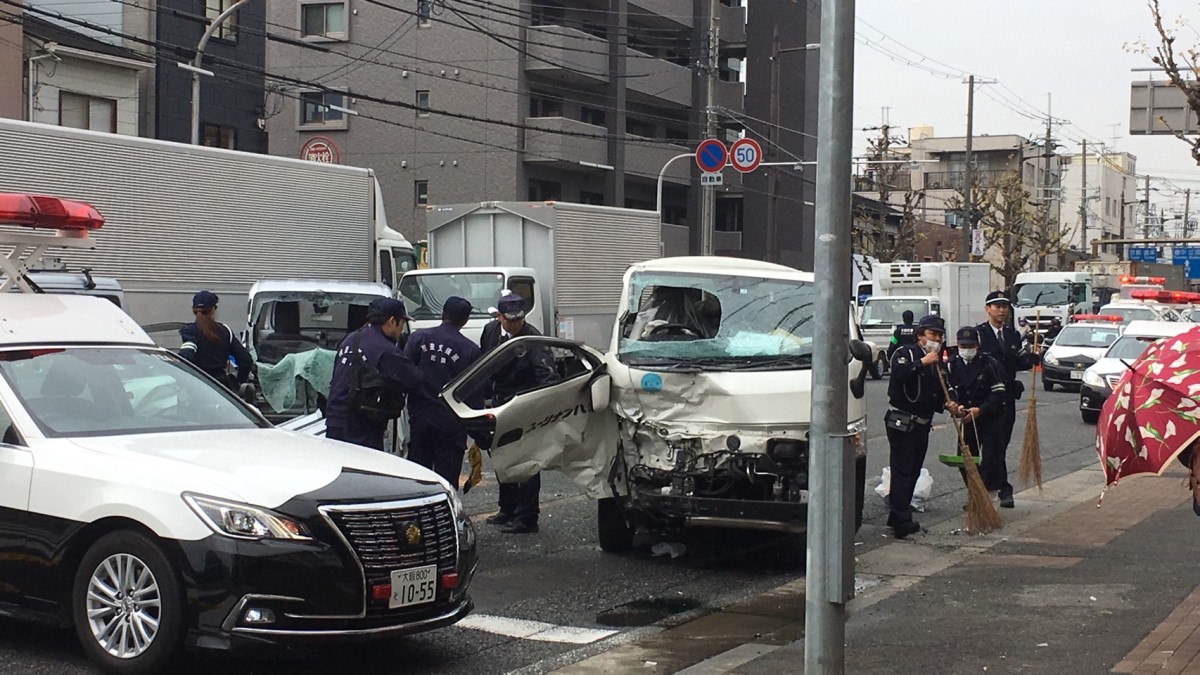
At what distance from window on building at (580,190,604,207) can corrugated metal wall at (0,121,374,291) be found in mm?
24678

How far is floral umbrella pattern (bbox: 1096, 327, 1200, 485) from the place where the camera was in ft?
20.4

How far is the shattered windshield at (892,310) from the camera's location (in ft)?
111

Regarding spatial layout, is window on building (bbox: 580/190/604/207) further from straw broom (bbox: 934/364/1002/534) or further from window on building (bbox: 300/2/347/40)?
straw broom (bbox: 934/364/1002/534)

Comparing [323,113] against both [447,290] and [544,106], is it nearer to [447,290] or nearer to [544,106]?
[544,106]

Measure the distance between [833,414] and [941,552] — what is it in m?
5.08

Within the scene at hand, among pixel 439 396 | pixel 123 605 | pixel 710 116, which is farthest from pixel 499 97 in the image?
pixel 123 605

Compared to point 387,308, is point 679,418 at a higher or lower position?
lower

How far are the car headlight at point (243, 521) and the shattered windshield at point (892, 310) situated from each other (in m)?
28.9

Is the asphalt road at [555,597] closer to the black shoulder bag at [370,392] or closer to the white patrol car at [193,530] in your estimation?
the white patrol car at [193,530]

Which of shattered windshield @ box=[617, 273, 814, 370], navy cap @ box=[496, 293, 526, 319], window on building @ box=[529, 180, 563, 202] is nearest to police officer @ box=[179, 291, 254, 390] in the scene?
navy cap @ box=[496, 293, 526, 319]

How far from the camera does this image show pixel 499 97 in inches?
1630

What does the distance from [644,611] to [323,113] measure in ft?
127

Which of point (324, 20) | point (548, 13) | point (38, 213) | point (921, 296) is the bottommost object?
point (921, 296)

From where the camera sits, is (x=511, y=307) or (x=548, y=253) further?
(x=548, y=253)
